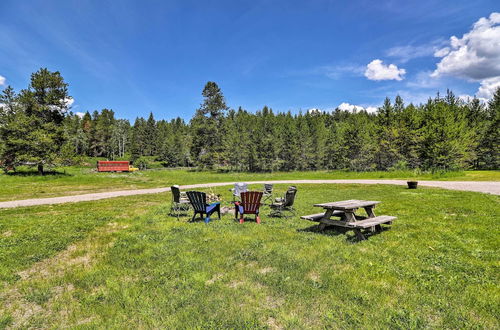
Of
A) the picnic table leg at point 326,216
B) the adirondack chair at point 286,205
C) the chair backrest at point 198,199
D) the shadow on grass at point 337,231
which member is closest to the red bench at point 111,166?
the chair backrest at point 198,199

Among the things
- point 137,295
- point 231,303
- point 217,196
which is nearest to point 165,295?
point 137,295

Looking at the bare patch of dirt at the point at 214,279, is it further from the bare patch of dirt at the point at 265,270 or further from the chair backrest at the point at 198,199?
the chair backrest at the point at 198,199

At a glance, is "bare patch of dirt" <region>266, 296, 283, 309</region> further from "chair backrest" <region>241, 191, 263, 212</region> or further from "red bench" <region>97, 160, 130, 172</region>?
"red bench" <region>97, 160, 130, 172</region>

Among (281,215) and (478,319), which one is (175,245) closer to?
(281,215)

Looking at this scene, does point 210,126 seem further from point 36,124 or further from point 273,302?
point 273,302

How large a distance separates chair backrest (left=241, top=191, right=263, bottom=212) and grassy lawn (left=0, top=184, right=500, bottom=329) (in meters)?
0.72

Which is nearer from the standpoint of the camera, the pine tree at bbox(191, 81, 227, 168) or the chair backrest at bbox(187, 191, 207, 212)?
the chair backrest at bbox(187, 191, 207, 212)

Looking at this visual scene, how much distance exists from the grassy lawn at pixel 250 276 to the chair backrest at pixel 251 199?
0.72 m

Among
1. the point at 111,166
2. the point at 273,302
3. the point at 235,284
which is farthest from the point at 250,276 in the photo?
the point at 111,166

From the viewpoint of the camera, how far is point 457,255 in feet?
17.4

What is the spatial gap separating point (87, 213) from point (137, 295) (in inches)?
314

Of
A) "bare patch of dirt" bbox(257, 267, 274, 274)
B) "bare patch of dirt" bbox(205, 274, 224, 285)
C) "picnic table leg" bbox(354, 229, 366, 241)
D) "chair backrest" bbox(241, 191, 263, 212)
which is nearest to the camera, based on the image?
"bare patch of dirt" bbox(205, 274, 224, 285)

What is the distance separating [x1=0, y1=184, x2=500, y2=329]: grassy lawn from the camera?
11.0 ft

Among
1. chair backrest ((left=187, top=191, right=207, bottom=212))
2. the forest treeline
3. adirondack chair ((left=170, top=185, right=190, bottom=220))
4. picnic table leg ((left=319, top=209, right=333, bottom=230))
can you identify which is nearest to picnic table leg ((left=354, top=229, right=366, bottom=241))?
picnic table leg ((left=319, top=209, right=333, bottom=230))
